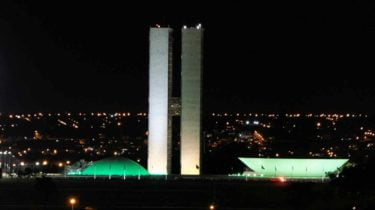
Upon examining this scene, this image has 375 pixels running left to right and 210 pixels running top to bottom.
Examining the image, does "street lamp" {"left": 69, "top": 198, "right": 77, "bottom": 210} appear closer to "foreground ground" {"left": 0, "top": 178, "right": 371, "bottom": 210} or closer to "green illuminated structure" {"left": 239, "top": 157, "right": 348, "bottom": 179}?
"foreground ground" {"left": 0, "top": 178, "right": 371, "bottom": 210}

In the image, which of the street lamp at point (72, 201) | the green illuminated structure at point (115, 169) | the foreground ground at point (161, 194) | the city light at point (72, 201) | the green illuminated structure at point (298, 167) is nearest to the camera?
the foreground ground at point (161, 194)

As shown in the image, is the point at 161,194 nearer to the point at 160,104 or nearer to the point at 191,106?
the point at 160,104

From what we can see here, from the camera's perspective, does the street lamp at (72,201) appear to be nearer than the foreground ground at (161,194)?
No

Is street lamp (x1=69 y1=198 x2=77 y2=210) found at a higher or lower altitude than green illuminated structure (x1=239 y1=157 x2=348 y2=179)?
lower

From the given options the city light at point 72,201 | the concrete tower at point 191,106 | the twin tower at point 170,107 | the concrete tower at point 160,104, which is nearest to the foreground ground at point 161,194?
the city light at point 72,201

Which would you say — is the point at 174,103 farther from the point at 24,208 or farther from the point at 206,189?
the point at 24,208

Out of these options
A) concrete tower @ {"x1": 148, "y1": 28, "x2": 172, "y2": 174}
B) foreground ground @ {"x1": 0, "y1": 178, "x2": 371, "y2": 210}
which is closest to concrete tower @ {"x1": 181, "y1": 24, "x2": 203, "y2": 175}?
concrete tower @ {"x1": 148, "y1": 28, "x2": 172, "y2": 174}

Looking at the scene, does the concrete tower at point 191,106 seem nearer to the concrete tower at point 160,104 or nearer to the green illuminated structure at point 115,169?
the concrete tower at point 160,104
